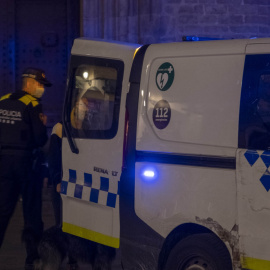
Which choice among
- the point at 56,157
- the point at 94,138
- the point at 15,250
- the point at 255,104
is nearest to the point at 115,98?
the point at 94,138

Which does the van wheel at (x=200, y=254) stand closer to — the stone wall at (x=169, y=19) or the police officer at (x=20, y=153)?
the police officer at (x=20, y=153)

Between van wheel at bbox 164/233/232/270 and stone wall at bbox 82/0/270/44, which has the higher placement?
stone wall at bbox 82/0/270/44

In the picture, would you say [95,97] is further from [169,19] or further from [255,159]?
[169,19]

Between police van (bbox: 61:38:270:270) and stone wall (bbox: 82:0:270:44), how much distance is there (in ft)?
17.5

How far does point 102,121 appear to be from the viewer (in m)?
5.61

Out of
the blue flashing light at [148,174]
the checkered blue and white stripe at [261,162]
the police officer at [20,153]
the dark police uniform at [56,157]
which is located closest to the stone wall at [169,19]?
the police officer at [20,153]

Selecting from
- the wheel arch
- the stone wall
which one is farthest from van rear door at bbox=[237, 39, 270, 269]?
the stone wall

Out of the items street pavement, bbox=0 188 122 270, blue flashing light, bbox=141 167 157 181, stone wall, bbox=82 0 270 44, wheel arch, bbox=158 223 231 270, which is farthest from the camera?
stone wall, bbox=82 0 270 44

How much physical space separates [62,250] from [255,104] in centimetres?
233

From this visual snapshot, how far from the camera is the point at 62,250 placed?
6.15 meters

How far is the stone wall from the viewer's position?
11055mm

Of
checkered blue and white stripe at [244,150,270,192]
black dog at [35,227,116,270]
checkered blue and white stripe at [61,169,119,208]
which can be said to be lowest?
black dog at [35,227,116,270]

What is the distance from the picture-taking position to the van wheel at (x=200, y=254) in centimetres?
476

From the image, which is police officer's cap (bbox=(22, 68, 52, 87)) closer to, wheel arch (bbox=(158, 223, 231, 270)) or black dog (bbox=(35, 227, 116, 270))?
black dog (bbox=(35, 227, 116, 270))
